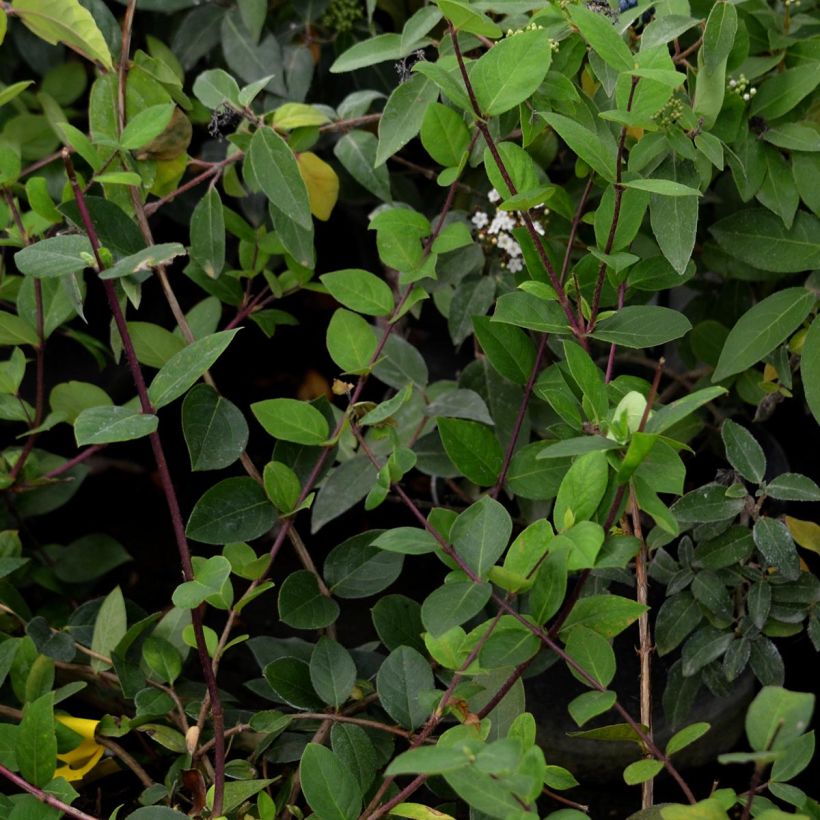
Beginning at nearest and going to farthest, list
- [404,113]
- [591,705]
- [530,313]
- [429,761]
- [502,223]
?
[429,761], [591,705], [530,313], [404,113], [502,223]

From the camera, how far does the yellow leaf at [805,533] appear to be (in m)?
0.85

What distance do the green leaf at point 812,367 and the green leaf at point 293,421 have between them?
36 cm

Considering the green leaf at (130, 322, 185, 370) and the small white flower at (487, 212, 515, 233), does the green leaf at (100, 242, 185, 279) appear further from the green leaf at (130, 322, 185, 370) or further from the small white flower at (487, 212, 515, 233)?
the small white flower at (487, 212, 515, 233)

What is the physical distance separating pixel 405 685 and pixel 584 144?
376 millimetres

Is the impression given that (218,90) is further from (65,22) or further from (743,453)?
Answer: (743,453)

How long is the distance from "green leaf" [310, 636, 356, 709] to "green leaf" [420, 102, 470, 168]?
14.5 inches

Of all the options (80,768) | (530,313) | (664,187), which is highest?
(664,187)

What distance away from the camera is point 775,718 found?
47 cm

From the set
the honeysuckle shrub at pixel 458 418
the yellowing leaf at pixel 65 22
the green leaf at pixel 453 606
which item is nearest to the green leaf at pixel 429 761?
the honeysuckle shrub at pixel 458 418

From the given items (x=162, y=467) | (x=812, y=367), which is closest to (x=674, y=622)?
(x=812, y=367)

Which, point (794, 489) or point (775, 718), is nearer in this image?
point (775, 718)

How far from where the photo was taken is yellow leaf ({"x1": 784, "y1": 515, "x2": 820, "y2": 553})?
85cm

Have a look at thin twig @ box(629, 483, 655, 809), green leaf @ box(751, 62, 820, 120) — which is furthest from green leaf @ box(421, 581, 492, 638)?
green leaf @ box(751, 62, 820, 120)

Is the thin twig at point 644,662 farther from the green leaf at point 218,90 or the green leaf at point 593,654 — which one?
the green leaf at point 218,90
